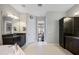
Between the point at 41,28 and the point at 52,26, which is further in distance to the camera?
the point at 52,26

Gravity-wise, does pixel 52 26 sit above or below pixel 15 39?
above

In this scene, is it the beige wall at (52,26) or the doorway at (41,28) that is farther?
the beige wall at (52,26)

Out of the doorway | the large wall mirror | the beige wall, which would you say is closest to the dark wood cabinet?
the large wall mirror

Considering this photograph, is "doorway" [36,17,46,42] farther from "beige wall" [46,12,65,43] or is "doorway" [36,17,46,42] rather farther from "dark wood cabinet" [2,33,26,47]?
"dark wood cabinet" [2,33,26,47]

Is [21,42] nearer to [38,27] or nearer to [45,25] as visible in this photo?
[38,27]

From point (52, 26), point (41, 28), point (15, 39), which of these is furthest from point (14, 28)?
point (52, 26)

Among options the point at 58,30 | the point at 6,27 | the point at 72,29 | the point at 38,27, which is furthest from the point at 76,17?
the point at 6,27

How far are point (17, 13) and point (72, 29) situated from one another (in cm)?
134

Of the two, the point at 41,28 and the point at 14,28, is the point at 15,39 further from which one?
the point at 41,28

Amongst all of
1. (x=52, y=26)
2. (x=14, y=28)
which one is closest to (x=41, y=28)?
(x=52, y=26)

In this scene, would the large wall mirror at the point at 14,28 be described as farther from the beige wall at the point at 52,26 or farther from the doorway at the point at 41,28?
the beige wall at the point at 52,26

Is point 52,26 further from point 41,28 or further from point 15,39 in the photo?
point 15,39

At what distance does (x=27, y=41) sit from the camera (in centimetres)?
220

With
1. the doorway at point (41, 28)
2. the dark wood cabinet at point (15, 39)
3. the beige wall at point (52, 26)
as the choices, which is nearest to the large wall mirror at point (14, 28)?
the dark wood cabinet at point (15, 39)
